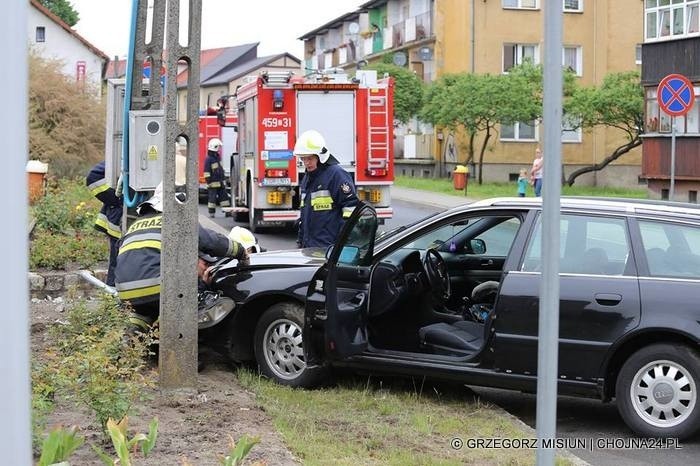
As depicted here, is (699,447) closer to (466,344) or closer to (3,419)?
(466,344)

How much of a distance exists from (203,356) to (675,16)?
25.5 metres

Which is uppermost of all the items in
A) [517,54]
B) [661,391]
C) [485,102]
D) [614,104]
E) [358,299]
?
[517,54]

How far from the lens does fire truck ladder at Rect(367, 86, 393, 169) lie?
18.1 m

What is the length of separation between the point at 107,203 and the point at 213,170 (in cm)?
1419

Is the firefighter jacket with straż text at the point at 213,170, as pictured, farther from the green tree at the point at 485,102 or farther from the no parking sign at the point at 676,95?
the green tree at the point at 485,102

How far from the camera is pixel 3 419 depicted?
5.56 ft

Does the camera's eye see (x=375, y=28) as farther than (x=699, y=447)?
Yes

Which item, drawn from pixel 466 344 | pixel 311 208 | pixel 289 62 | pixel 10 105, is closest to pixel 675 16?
pixel 311 208

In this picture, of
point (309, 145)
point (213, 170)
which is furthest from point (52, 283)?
point (213, 170)

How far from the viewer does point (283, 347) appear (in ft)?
23.9

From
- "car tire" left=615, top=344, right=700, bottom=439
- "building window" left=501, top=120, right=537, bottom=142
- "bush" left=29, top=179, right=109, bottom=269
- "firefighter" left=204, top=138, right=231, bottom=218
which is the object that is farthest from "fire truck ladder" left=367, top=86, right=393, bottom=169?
"building window" left=501, top=120, right=537, bottom=142

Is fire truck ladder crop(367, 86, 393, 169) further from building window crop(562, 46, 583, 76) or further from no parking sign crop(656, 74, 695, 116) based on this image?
building window crop(562, 46, 583, 76)

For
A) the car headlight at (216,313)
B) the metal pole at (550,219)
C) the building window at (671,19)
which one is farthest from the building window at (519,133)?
the metal pole at (550,219)

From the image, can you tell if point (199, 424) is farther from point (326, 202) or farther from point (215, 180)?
point (215, 180)
